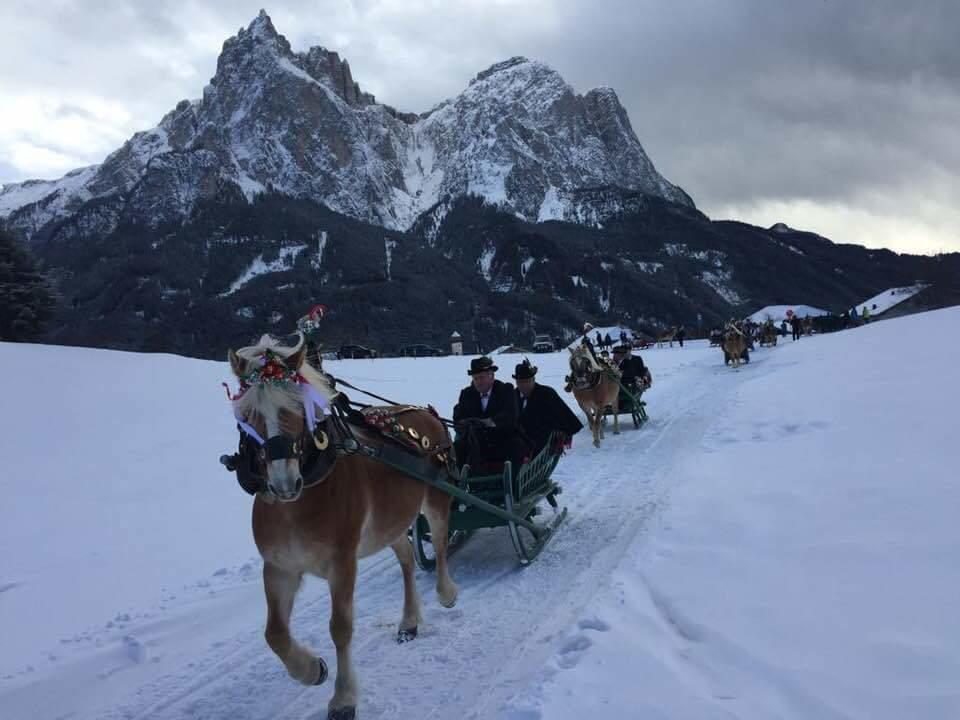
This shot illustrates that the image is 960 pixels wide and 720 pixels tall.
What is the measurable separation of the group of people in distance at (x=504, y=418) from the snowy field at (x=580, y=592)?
985mm

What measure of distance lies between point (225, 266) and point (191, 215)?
95.3ft

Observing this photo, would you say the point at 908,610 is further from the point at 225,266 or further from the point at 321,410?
the point at 225,266

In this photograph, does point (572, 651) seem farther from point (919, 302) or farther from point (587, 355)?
point (919, 302)

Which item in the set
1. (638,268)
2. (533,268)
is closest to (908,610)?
(533,268)

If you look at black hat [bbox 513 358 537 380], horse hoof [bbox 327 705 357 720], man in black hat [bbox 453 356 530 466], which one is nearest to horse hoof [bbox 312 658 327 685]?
horse hoof [bbox 327 705 357 720]

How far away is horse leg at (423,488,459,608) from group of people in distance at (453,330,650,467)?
119cm

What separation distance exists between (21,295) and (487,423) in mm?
17996

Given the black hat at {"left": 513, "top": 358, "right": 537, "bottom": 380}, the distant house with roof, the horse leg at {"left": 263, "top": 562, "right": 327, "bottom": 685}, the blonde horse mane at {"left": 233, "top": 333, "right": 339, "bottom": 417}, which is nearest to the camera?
the blonde horse mane at {"left": 233, "top": 333, "right": 339, "bottom": 417}

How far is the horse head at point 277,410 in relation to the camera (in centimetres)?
321

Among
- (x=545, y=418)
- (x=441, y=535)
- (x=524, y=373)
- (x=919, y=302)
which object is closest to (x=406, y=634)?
(x=441, y=535)

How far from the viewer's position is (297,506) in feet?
11.6

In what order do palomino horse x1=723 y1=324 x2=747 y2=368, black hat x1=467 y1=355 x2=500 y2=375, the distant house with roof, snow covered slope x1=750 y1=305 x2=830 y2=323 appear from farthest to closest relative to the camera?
snow covered slope x1=750 y1=305 x2=830 y2=323 → the distant house with roof → palomino horse x1=723 y1=324 x2=747 y2=368 → black hat x1=467 y1=355 x2=500 y2=375

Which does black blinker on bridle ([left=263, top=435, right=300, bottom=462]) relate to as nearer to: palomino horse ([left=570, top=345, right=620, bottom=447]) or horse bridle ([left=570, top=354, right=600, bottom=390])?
palomino horse ([left=570, top=345, right=620, bottom=447])

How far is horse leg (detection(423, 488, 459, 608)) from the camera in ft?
16.9
